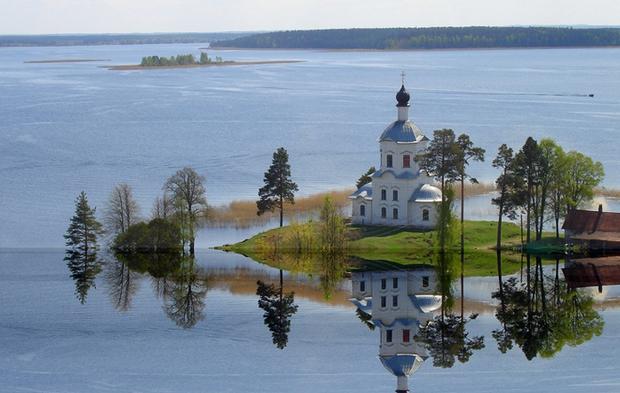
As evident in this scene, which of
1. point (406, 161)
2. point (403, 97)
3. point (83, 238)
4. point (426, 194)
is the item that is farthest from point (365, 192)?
point (83, 238)

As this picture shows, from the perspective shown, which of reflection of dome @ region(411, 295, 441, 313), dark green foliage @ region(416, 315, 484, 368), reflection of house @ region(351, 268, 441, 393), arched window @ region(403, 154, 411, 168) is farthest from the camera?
arched window @ region(403, 154, 411, 168)

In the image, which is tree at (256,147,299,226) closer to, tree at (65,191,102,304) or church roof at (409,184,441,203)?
church roof at (409,184,441,203)

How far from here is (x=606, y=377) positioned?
110 feet

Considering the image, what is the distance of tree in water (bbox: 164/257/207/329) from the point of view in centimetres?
4072

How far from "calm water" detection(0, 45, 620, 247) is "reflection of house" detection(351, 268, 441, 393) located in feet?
41.4

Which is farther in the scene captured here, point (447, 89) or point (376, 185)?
point (447, 89)

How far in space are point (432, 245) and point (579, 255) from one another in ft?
18.3

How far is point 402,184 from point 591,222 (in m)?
7.94

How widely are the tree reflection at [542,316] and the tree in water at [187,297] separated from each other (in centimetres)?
932

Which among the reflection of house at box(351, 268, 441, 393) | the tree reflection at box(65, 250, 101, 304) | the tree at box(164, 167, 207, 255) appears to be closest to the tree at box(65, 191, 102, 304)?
the tree reflection at box(65, 250, 101, 304)

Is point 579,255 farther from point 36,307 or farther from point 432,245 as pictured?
point 36,307

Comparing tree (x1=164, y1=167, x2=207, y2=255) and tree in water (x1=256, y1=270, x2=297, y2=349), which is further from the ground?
tree (x1=164, y1=167, x2=207, y2=255)

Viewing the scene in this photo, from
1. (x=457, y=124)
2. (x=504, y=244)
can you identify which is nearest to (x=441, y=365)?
(x=504, y=244)

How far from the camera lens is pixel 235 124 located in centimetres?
10762
